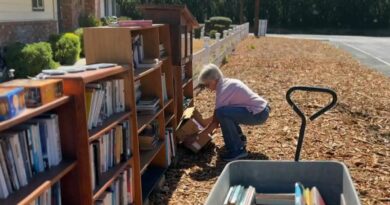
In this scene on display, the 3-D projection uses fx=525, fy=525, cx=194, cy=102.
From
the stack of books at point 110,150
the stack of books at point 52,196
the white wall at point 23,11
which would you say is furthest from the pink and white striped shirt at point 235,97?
the white wall at point 23,11

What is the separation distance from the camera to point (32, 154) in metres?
3.13

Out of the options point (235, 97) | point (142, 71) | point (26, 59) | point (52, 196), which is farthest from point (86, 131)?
point (26, 59)

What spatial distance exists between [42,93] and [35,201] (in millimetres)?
652

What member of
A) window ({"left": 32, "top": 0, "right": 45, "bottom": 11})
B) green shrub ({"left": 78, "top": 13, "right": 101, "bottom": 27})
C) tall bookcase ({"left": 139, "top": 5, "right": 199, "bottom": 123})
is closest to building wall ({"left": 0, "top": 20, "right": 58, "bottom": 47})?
window ({"left": 32, "top": 0, "right": 45, "bottom": 11})

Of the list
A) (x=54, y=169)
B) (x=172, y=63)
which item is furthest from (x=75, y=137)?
(x=172, y=63)

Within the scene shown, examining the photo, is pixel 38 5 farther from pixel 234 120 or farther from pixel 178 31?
pixel 234 120

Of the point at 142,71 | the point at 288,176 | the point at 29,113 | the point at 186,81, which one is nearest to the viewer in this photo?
the point at 29,113

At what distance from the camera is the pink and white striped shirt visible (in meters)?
6.49

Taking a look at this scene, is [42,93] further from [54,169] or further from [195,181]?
[195,181]

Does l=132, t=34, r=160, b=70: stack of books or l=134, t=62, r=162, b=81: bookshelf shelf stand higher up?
l=132, t=34, r=160, b=70: stack of books

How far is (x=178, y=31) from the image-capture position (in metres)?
6.62

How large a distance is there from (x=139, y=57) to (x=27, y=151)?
258cm

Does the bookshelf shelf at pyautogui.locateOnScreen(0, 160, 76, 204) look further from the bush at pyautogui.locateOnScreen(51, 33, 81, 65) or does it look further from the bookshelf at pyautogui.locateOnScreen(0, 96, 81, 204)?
the bush at pyautogui.locateOnScreen(51, 33, 81, 65)

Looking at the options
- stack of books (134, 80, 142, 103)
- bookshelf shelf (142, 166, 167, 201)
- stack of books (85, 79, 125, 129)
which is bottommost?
bookshelf shelf (142, 166, 167, 201)
